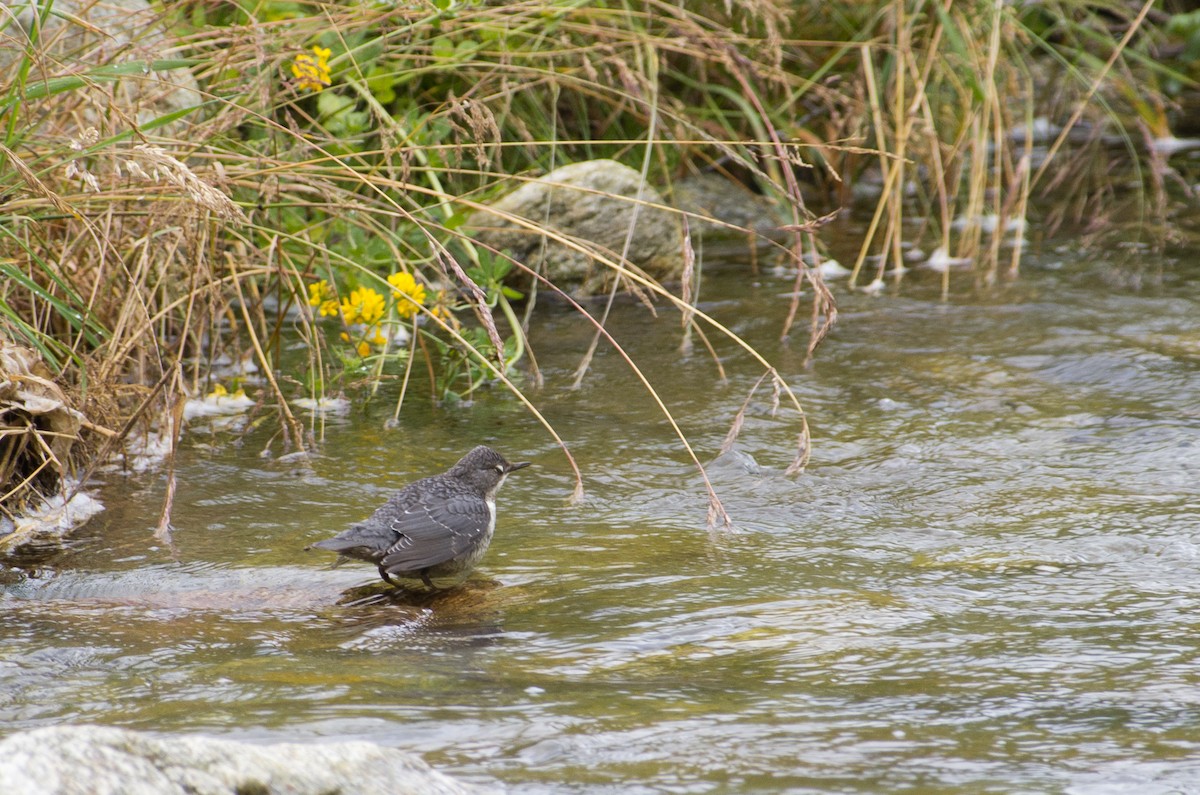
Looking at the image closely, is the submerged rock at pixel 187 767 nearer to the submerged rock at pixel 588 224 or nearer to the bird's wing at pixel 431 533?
the bird's wing at pixel 431 533

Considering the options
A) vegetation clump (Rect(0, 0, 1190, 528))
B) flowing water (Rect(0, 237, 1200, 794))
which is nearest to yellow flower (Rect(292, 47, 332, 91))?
vegetation clump (Rect(0, 0, 1190, 528))

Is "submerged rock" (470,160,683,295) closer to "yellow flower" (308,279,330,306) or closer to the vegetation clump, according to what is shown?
the vegetation clump

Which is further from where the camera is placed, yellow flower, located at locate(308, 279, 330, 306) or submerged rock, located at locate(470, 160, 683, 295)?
submerged rock, located at locate(470, 160, 683, 295)

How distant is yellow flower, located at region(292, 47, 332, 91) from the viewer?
4.57 metres

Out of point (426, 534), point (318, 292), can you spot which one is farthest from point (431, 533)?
point (318, 292)

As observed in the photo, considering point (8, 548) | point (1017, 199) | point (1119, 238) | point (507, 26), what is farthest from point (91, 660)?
point (1017, 199)

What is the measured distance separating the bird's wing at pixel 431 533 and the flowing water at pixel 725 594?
0.14m

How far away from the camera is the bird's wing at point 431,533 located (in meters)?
3.40

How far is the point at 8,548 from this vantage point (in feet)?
12.0

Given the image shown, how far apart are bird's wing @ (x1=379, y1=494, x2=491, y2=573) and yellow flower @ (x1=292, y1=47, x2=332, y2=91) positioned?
1738 millimetres

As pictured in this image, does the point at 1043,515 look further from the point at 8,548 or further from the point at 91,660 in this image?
the point at 8,548

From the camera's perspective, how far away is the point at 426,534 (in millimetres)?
3430

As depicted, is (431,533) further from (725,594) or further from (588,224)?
(588,224)

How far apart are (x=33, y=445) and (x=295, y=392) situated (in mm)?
1389
